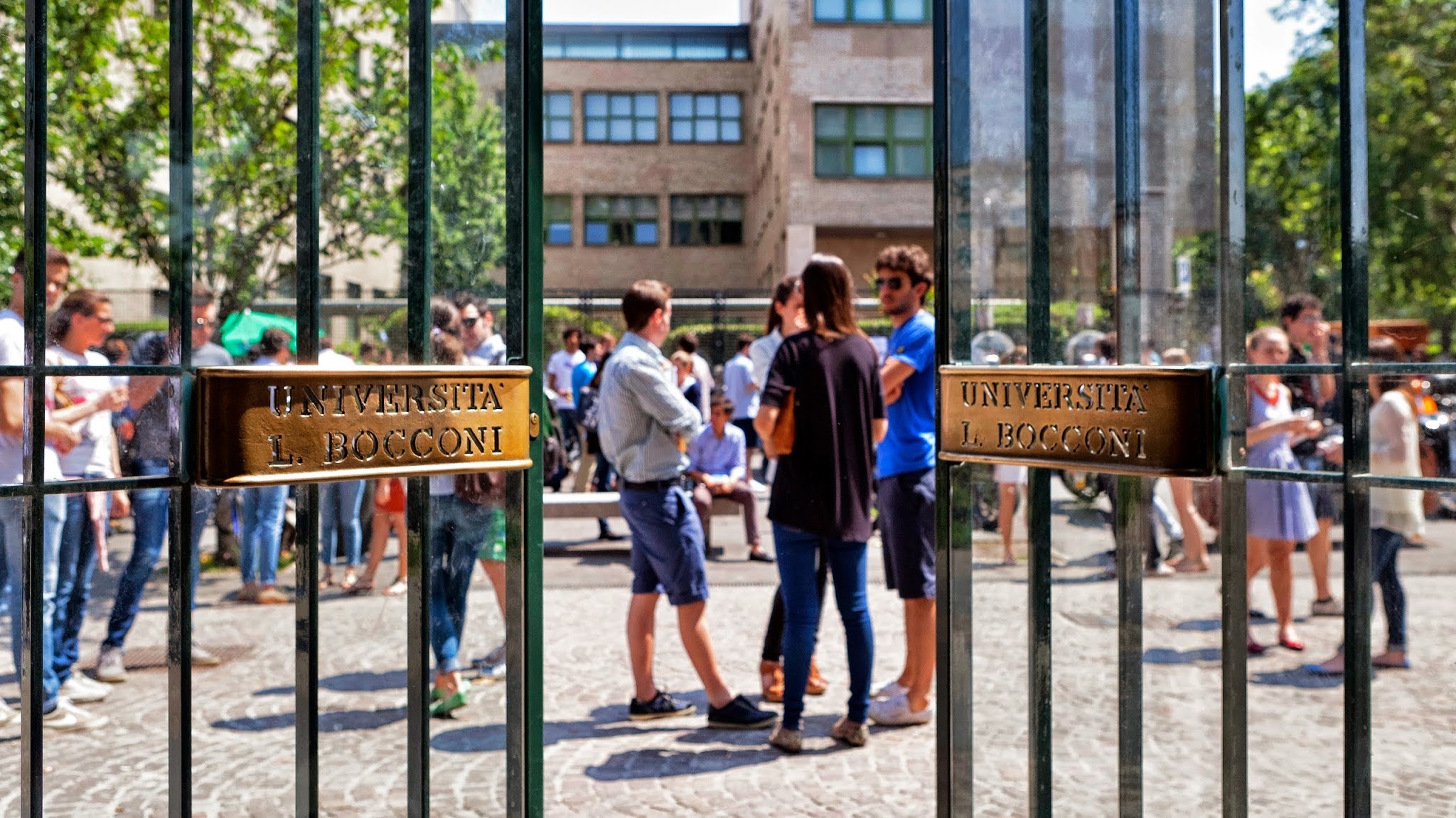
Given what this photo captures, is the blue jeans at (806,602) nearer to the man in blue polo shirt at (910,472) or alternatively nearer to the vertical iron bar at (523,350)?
the man in blue polo shirt at (910,472)

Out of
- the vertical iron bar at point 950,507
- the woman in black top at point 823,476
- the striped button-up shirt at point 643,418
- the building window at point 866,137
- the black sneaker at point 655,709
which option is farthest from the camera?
the building window at point 866,137

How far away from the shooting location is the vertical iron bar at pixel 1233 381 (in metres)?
2.77

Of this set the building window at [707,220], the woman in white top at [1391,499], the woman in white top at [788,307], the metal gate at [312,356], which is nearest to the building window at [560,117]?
the building window at [707,220]

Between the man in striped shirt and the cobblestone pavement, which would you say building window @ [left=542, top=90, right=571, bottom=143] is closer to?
the man in striped shirt

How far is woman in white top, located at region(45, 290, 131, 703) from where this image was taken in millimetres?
2592

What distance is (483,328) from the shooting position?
3.00m

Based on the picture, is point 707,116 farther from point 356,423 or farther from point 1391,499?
point 1391,499

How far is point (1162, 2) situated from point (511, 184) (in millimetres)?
1428

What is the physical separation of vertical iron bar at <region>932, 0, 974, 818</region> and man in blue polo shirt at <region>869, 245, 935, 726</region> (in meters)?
1.93

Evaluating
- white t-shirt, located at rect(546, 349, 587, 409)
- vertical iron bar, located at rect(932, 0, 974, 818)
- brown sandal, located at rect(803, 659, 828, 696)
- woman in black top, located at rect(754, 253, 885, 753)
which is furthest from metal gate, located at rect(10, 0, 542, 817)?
white t-shirt, located at rect(546, 349, 587, 409)

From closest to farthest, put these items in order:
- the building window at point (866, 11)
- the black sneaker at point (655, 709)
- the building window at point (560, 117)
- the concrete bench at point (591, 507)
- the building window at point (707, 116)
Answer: the black sneaker at point (655, 709), the concrete bench at point (591, 507), the building window at point (866, 11), the building window at point (707, 116), the building window at point (560, 117)

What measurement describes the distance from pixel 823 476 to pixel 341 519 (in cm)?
249

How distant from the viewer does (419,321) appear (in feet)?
9.45

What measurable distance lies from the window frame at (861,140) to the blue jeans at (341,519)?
2906 centimetres
